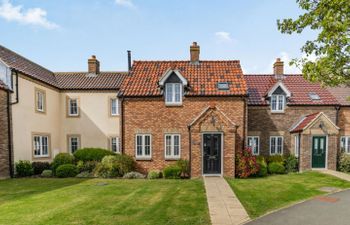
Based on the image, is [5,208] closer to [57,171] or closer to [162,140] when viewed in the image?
[57,171]

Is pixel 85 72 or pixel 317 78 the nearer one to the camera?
pixel 317 78

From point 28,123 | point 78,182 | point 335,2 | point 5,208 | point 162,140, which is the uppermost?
point 335,2

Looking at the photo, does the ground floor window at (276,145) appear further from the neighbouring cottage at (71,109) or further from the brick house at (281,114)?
the neighbouring cottage at (71,109)

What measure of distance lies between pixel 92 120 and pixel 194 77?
37.2ft

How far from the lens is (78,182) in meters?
13.9

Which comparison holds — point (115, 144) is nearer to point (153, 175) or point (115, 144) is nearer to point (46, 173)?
point (46, 173)

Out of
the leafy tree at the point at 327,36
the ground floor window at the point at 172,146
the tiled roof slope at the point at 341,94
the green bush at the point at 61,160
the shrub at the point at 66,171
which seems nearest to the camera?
the leafy tree at the point at 327,36

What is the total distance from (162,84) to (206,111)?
4.05m

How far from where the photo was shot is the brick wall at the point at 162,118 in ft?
54.9

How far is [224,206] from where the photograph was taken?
28.6 feet

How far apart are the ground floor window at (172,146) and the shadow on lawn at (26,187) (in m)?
6.18

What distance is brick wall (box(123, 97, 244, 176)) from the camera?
16734 mm

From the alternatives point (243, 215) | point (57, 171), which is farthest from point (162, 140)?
point (243, 215)

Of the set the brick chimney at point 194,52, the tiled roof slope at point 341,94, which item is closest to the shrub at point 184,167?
the brick chimney at point 194,52
